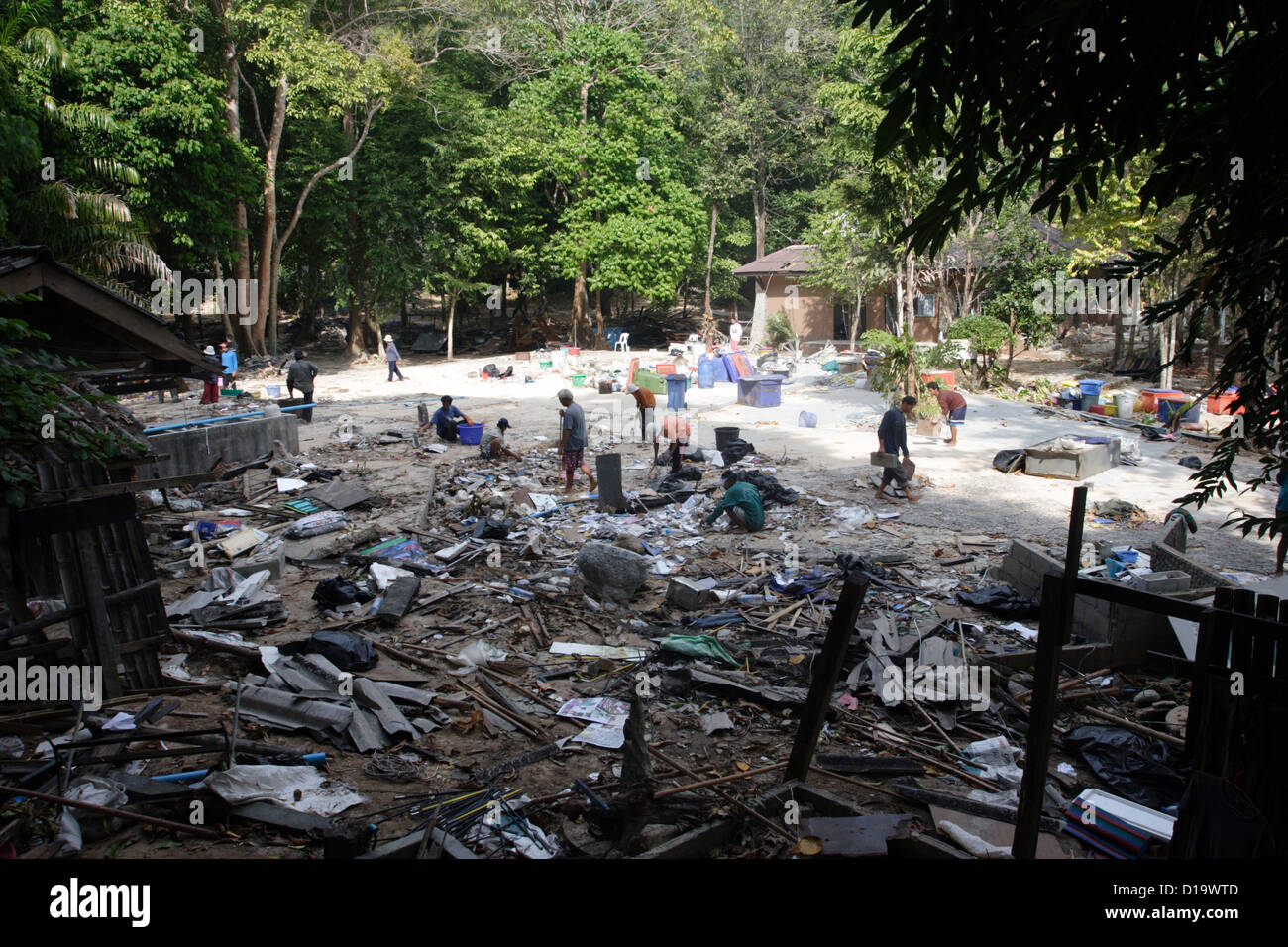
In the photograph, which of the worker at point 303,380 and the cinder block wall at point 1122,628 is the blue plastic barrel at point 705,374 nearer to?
the worker at point 303,380

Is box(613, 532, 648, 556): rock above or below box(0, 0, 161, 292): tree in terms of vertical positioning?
below

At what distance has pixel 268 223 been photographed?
2881 centimetres

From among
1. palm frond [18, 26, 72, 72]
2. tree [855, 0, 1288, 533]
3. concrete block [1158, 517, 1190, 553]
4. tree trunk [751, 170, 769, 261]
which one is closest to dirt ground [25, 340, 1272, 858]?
concrete block [1158, 517, 1190, 553]

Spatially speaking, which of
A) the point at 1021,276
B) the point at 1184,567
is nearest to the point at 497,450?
the point at 1184,567

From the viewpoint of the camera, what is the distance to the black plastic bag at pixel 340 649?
24.5ft

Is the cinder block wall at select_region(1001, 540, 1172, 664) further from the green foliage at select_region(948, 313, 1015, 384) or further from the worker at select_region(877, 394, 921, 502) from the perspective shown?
the green foliage at select_region(948, 313, 1015, 384)

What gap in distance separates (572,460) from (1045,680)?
11217 mm

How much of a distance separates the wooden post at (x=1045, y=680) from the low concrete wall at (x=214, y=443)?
1338 centimetres

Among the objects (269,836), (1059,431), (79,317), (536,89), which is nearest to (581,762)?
(269,836)

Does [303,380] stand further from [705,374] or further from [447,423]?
[705,374]

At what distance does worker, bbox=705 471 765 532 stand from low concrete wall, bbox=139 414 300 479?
29.1 feet

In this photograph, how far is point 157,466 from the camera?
1418 cm

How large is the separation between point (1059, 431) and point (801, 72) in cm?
2749

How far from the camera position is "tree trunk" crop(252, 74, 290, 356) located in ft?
89.6
